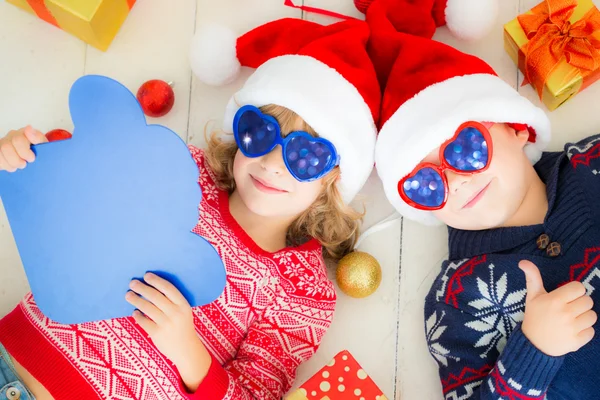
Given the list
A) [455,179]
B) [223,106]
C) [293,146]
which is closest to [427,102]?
[455,179]

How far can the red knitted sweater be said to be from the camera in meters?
1.14

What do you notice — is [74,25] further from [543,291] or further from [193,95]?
[543,291]

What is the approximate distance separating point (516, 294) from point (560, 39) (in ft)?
1.73

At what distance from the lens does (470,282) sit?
121cm

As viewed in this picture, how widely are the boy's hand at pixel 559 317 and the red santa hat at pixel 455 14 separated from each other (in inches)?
20.9

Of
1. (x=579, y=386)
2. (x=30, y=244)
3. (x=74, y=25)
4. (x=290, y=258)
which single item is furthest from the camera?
(x=74, y=25)

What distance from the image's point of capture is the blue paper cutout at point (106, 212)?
94 cm

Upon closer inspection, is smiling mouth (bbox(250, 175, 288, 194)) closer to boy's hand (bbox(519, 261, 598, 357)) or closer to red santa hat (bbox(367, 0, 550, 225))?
red santa hat (bbox(367, 0, 550, 225))

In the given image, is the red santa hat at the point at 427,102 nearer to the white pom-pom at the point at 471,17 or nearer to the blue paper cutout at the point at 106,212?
the white pom-pom at the point at 471,17

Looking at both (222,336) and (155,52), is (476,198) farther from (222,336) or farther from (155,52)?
(155,52)

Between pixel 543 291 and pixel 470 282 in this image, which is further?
pixel 470 282

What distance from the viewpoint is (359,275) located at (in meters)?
1.27

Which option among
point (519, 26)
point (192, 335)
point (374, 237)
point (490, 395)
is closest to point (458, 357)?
point (490, 395)

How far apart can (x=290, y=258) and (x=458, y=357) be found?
375 mm
